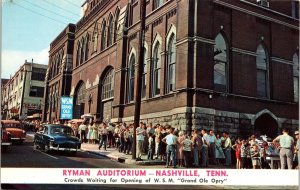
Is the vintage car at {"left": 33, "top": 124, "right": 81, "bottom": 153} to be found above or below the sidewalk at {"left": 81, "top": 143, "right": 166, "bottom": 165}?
above

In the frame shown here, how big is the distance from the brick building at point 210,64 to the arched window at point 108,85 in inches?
86.9

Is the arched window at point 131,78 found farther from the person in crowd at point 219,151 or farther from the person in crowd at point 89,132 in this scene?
the person in crowd at point 219,151

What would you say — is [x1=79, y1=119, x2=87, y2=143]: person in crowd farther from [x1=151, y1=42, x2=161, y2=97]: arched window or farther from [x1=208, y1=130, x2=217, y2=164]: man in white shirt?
[x1=208, y1=130, x2=217, y2=164]: man in white shirt

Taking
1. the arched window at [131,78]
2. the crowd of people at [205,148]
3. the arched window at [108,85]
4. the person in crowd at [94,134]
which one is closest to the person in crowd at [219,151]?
the crowd of people at [205,148]

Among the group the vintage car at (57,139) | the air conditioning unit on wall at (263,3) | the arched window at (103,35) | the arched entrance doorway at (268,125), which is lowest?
the vintage car at (57,139)

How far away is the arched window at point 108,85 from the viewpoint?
2299 centimetres

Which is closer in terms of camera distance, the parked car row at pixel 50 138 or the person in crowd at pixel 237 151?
the person in crowd at pixel 237 151

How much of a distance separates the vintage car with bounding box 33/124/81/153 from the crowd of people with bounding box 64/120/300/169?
130cm

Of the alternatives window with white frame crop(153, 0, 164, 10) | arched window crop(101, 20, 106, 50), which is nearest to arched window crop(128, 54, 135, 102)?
window with white frame crop(153, 0, 164, 10)

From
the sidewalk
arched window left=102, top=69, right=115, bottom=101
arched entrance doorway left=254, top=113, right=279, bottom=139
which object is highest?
arched window left=102, top=69, right=115, bottom=101

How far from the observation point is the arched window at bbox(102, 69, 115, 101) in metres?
23.0

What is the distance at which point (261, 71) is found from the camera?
1407cm

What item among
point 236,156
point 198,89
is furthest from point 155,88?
point 236,156

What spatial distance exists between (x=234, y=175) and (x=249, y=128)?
3.67m
